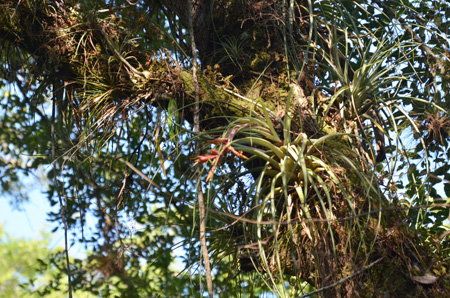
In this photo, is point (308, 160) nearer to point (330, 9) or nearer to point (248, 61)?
point (248, 61)

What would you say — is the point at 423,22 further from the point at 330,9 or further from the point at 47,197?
the point at 47,197

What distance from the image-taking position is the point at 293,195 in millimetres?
1733

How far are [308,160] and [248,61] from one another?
1.89 feet

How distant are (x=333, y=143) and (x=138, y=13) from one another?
1069 millimetres

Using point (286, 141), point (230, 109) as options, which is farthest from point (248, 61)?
point (286, 141)

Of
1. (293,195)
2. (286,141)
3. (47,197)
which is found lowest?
(293,195)

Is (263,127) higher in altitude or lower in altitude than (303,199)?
higher

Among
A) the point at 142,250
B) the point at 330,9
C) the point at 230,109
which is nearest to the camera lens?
the point at 230,109

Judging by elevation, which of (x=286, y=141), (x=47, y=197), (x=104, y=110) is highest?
(x=47, y=197)

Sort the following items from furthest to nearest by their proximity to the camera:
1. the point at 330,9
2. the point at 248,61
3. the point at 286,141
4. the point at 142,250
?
1. the point at 142,250
2. the point at 330,9
3. the point at 248,61
4. the point at 286,141

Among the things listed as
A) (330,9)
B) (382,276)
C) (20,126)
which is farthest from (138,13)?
(20,126)

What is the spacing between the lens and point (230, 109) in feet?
6.29

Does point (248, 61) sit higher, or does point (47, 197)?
point (47, 197)

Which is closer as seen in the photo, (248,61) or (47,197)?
(248,61)
